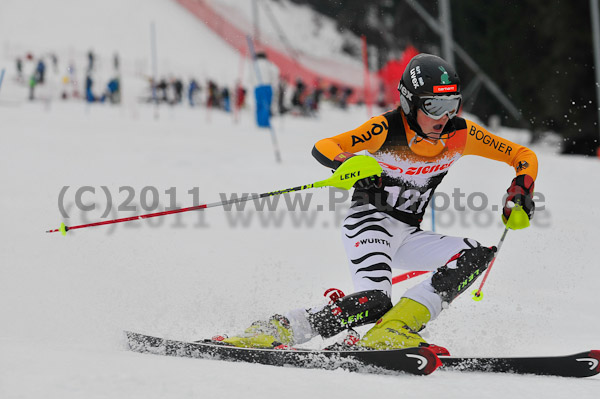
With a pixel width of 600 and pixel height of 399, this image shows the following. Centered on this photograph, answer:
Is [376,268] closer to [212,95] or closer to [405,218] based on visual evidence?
[405,218]

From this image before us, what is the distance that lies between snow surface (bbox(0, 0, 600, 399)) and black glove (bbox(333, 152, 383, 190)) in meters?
1.01

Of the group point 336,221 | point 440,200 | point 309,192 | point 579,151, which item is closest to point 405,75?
point 336,221

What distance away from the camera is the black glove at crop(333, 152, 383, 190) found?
10.9ft

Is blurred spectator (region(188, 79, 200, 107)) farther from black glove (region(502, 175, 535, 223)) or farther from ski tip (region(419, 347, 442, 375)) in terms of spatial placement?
ski tip (region(419, 347, 442, 375))

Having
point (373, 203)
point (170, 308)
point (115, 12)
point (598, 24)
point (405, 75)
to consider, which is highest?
point (115, 12)

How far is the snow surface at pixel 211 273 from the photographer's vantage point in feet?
8.72

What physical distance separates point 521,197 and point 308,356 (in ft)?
4.59

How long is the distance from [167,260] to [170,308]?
1.34 meters

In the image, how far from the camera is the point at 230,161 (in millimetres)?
11391

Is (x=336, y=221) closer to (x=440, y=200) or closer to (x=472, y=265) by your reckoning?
(x=440, y=200)

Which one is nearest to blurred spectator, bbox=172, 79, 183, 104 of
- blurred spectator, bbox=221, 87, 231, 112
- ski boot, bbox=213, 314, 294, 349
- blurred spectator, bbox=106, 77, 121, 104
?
blurred spectator, bbox=221, 87, 231, 112

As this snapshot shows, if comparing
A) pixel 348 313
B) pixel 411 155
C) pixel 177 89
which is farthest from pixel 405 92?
pixel 177 89

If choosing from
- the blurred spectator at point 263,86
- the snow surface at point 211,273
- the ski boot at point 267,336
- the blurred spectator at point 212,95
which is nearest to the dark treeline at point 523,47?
the blurred spectator at point 263,86

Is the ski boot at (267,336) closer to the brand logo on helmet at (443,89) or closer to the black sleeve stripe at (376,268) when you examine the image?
the black sleeve stripe at (376,268)
